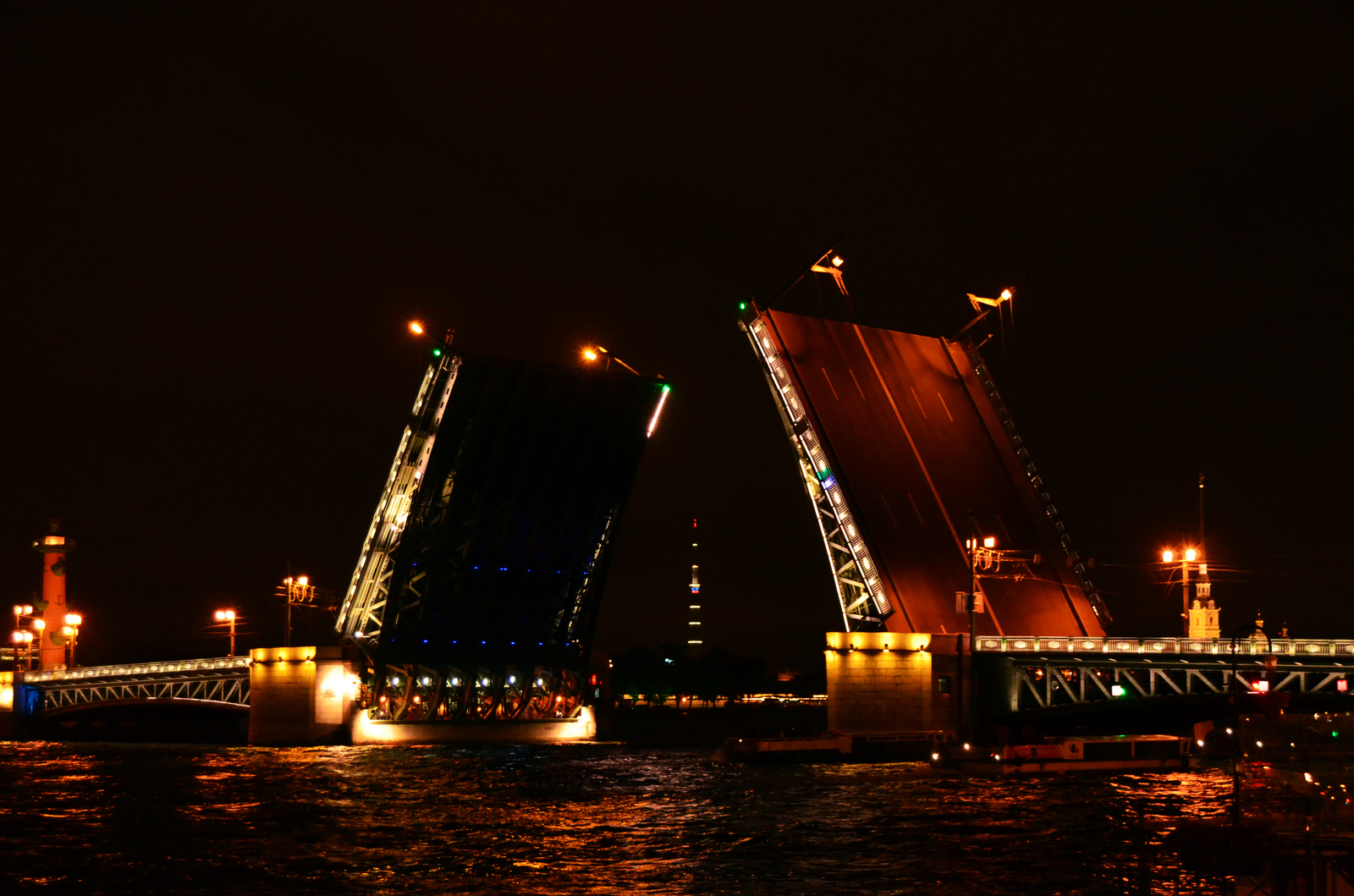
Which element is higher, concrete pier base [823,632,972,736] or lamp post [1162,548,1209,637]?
lamp post [1162,548,1209,637]

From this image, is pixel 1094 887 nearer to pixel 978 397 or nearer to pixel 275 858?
pixel 275 858

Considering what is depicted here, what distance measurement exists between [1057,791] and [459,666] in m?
25.4

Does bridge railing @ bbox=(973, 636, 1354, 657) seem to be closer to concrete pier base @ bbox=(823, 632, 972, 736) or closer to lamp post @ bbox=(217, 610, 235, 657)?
concrete pier base @ bbox=(823, 632, 972, 736)

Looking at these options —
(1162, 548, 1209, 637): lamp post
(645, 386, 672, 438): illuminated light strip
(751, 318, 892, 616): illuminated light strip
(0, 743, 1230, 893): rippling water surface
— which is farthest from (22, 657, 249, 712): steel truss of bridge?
(1162, 548, 1209, 637): lamp post

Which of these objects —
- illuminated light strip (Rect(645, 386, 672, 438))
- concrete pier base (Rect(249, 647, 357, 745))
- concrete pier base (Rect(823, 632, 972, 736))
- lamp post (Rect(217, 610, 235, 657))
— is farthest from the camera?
lamp post (Rect(217, 610, 235, 657))

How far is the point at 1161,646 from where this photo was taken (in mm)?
41062

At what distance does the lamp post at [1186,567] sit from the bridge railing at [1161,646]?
112 centimetres

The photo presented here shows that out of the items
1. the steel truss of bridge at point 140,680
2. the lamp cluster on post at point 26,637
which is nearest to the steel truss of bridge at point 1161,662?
the steel truss of bridge at point 140,680

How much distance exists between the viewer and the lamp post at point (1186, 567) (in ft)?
137

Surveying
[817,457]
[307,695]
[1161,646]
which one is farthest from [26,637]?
[1161,646]

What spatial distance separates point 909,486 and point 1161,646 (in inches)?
341

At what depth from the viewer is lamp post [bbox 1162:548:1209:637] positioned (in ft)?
137

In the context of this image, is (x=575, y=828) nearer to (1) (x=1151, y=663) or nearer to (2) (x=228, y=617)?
(1) (x=1151, y=663)

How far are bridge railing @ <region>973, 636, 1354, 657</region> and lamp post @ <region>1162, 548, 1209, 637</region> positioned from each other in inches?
44.0
